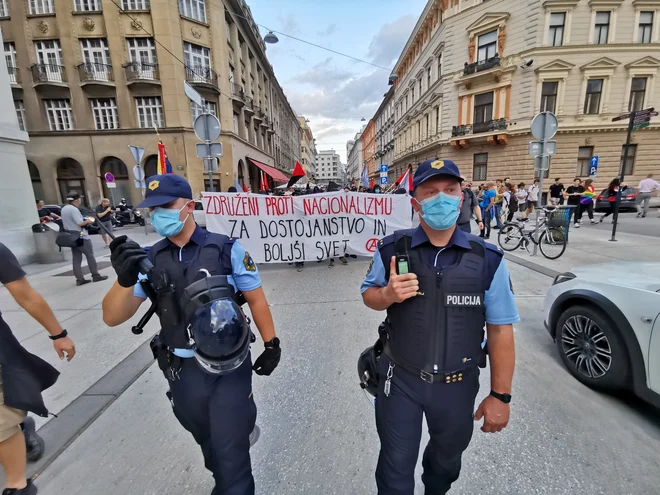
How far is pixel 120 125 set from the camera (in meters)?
21.9

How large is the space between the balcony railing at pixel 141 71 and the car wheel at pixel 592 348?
26.2 metres

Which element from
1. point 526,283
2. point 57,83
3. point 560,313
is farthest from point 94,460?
point 57,83

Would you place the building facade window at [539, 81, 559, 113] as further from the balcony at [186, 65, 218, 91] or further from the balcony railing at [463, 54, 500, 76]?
the balcony at [186, 65, 218, 91]

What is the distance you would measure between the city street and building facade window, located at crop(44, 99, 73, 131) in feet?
85.9

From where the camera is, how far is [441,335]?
57.2 inches

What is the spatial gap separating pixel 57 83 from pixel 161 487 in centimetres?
2928

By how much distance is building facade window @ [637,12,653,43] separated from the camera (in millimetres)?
21625

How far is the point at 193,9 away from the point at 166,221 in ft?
90.3

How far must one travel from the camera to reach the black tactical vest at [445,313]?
4.69ft

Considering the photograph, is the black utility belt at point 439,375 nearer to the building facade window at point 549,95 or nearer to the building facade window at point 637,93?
the building facade window at point 549,95

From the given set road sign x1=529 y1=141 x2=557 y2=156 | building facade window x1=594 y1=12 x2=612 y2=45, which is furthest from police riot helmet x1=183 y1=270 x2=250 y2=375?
building facade window x1=594 y1=12 x2=612 y2=45

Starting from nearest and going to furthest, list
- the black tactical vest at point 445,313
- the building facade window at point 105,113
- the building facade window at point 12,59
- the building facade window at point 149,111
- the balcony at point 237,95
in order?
the black tactical vest at point 445,313 → the building facade window at point 12,59 → the building facade window at point 149,111 → the building facade window at point 105,113 → the balcony at point 237,95

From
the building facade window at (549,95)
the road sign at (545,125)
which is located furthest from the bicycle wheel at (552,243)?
the building facade window at (549,95)

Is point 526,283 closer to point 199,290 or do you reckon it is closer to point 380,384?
point 380,384
